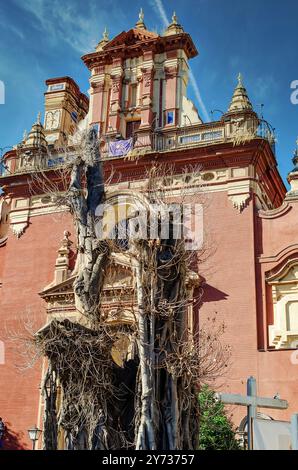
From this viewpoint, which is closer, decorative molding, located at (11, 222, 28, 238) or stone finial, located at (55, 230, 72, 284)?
stone finial, located at (55, 230, 72, 284)

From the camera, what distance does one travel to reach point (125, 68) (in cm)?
2669

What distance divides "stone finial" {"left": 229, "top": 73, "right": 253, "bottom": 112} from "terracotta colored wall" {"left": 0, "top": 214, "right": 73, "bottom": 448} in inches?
291

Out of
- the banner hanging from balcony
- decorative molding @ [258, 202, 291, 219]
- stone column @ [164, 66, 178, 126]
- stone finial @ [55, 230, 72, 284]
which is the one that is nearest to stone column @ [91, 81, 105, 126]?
the banner hanging from balcony

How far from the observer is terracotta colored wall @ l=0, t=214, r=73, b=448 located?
21469 millimetres

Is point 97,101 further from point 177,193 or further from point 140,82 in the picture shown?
point 177,193

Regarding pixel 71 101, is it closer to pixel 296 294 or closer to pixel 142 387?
pixel 296 294

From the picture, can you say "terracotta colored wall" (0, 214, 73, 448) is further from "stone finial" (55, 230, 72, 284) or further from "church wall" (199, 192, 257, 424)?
"church wall" (199, 192, 257, 424)

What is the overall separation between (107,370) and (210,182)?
487 inches

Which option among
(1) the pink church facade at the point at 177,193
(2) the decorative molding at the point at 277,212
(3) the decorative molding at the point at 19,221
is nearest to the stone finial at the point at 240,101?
(1) the pink church facade at the point at 177,193

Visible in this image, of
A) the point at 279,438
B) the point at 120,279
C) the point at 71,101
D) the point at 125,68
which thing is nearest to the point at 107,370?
the point at 279,438

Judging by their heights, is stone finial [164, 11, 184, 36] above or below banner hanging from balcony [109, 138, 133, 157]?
above

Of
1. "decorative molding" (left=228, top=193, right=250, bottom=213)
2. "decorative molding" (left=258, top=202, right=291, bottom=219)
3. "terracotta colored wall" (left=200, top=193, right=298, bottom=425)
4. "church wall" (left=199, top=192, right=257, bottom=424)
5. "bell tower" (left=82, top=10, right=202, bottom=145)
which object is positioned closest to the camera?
"terracotta colored wall" (left=200, top=193, right=298, bottom=425)

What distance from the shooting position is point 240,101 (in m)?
23.5

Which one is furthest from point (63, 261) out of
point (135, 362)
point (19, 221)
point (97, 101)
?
point (135, 362)
